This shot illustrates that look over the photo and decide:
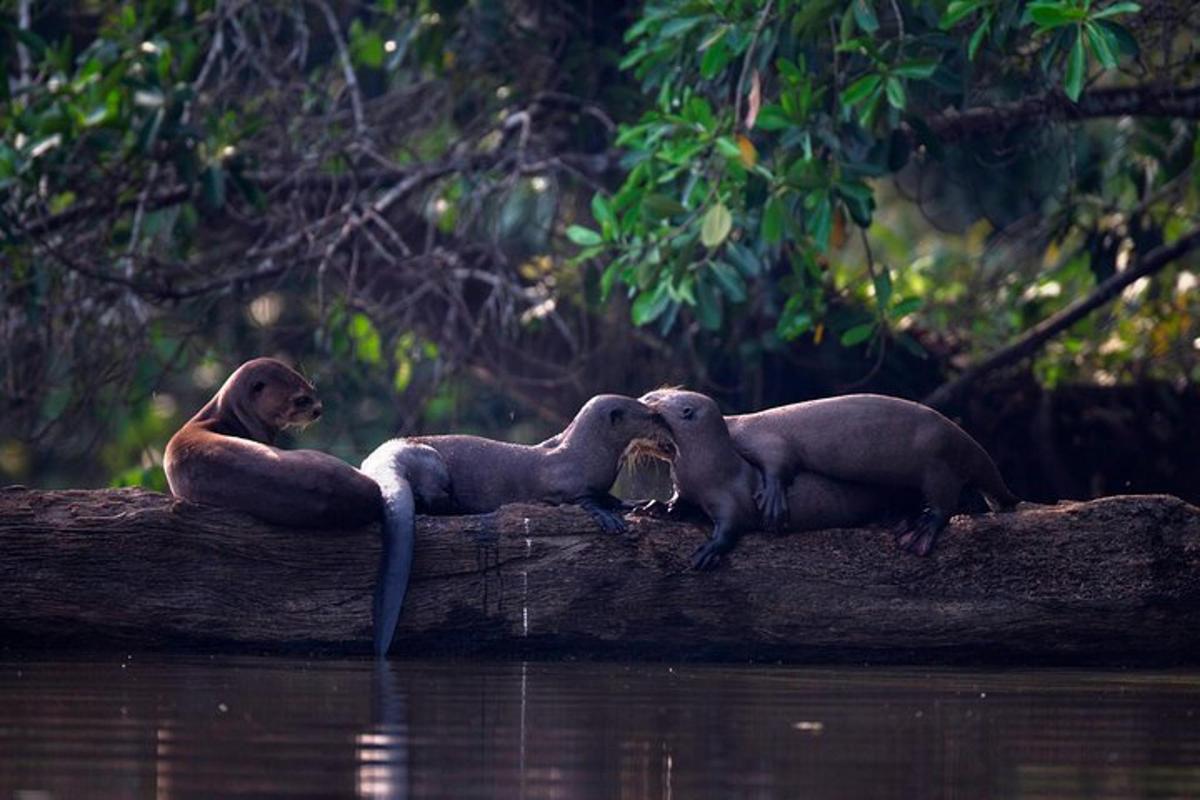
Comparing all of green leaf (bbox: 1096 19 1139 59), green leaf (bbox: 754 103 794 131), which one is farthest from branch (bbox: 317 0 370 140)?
green leaf (bbox: 1096 19 1139 59)

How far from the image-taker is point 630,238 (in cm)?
915

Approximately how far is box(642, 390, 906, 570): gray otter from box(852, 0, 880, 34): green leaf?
5.28ft

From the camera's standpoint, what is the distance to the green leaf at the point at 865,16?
731 cm

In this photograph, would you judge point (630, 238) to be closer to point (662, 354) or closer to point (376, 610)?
point (662, 354)

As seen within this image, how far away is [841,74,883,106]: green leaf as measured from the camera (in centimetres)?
734

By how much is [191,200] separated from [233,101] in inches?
36.6

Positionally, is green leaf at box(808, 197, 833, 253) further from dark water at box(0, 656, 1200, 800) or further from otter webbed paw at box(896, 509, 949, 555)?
dark water at box(0, 656, 1200, 800)

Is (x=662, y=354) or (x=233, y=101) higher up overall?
(x=233, y=101)

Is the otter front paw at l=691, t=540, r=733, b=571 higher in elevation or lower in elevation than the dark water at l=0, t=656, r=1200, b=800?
higher

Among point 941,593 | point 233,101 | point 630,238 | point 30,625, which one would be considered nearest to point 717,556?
point 941,593

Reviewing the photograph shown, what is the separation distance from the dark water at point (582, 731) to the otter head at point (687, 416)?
102 cm

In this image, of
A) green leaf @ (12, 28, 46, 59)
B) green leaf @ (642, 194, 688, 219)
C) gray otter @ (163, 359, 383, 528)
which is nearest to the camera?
gray otter @ (163, 359, 383, 528)

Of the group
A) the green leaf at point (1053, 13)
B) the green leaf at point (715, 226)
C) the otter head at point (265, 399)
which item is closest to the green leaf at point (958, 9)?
the green leaf at point (1053, 13)

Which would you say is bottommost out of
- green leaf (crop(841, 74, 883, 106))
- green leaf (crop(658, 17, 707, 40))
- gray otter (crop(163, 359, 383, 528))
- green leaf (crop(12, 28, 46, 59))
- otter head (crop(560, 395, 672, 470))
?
gray otter (crop(163, 359, 383, 528))
